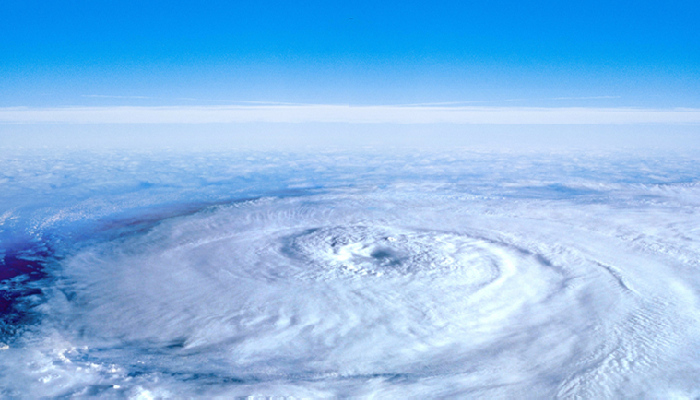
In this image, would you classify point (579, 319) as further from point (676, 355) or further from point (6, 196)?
point (6, 196)

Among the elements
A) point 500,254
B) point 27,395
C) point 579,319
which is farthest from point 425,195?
point 27,395

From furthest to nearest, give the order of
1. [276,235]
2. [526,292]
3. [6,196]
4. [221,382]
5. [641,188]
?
[641,188], [6,196], [276,235], [526,292], [221,382]

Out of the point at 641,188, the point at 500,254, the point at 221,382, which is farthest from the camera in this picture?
the point at 641,188

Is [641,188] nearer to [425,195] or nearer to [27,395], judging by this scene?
[425,195]

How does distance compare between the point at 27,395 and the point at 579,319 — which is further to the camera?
the point at 579,319

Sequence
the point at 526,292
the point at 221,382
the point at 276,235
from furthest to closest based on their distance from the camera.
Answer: the point at 276,235
the point at 526,292
the point at 221,382

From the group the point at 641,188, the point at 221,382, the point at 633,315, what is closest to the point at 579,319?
the point at 633,315
